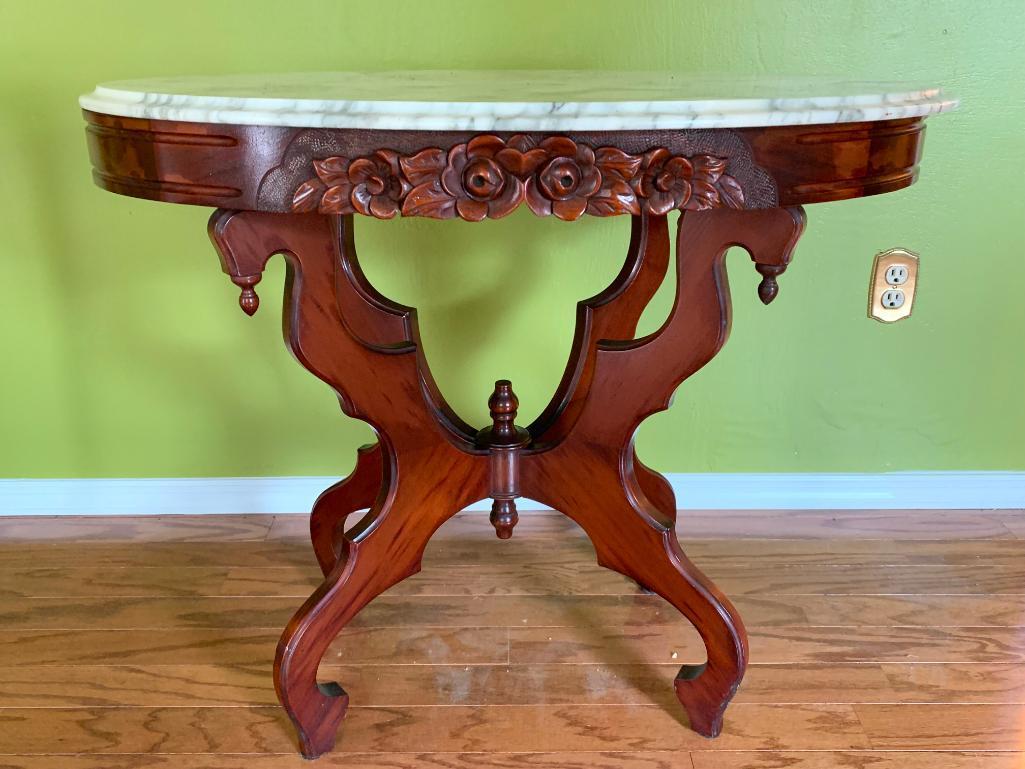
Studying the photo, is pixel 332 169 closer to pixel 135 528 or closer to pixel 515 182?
pixel 515 182

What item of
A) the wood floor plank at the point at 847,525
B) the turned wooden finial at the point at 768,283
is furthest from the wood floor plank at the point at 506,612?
the turned wooden finial at the point at 768,283

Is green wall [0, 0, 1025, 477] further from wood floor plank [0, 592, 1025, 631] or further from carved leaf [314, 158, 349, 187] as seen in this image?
carved leaf [314, 158, 349, 187]

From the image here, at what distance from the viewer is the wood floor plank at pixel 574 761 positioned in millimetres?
1223

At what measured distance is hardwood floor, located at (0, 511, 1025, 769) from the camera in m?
1.26

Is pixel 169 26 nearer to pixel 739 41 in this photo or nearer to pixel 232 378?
pixel 232 378

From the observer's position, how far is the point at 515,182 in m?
0.94

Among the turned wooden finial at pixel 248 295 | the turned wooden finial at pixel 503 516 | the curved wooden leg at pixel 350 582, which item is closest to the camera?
the turned wooden finial at pixel 248 295

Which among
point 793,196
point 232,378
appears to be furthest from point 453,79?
point 232,378

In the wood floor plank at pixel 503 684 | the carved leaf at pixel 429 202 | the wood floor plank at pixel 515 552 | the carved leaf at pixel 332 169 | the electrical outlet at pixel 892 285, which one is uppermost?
the carved leaf at pixel 332 169

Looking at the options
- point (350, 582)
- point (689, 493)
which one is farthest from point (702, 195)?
point (689, 493)

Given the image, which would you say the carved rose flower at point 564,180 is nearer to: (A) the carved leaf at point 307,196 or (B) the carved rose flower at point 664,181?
(B) the carved rose flower at point 664,181

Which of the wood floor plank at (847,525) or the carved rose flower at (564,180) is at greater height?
the carved rose flower at (564,180)

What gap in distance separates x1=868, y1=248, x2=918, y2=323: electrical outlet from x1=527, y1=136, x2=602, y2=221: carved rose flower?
958 millimetres

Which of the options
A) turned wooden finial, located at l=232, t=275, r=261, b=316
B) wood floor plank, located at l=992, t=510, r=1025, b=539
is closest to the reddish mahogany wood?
turned wooden finial, located at l=232, t=275, r=261, b=316
